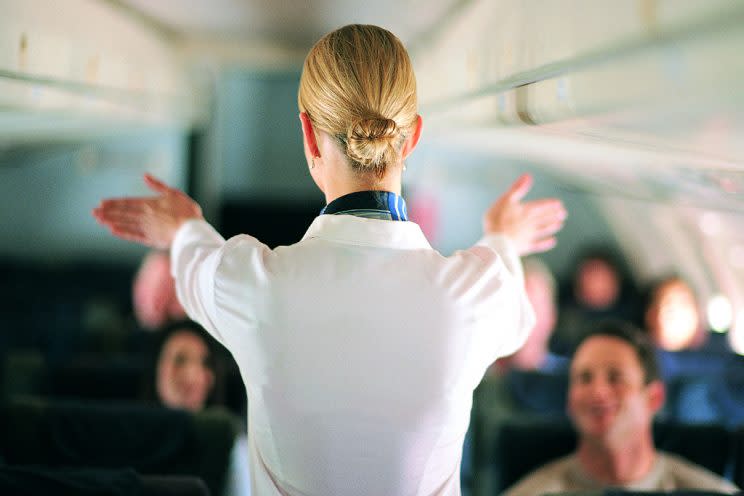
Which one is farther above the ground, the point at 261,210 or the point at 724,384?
the point at 261,210

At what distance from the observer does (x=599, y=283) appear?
6770 millimetres

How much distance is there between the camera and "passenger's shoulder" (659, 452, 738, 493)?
2455mm

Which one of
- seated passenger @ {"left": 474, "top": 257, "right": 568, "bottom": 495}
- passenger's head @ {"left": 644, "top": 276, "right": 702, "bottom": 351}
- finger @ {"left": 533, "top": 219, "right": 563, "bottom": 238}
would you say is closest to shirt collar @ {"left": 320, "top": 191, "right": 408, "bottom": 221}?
finger @ {"left": 533, "top": 219, "right": 563, "bottom": 238}

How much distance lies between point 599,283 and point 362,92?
596 cm

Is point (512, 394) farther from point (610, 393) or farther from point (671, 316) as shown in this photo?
point (610, 393)

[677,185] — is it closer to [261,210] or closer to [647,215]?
[647,215]

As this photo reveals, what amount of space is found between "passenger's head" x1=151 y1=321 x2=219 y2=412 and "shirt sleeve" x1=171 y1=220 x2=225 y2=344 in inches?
81.5

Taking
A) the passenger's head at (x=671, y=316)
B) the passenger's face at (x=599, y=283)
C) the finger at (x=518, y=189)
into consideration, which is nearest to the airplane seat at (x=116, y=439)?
the finger at (x=518, y=189)

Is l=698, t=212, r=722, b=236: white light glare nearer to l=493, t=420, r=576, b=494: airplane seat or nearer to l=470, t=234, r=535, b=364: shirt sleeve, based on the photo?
l=493, t=420, r=576, b=494: airplane seat

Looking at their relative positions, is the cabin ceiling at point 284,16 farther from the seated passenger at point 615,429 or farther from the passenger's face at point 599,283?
the passenger's face at point 599,283

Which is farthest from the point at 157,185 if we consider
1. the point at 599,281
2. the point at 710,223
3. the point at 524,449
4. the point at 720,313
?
the point at 599,281

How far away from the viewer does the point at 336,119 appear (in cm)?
120

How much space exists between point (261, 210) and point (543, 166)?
4.52m

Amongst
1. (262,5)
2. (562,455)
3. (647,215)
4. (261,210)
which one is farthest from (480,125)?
(261,210)
